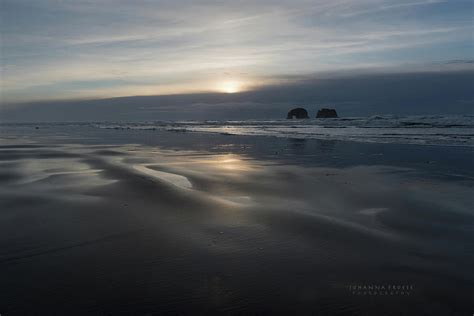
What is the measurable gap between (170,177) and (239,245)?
6.00 metres

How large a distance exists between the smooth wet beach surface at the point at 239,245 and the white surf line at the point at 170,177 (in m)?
0.17

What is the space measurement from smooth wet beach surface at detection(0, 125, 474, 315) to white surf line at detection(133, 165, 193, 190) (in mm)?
172

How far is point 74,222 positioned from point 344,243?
13.5 feet

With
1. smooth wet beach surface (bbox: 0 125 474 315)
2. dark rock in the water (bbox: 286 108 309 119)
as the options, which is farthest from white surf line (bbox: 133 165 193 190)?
dark rock in the water (bbox: 286 108 309 119)

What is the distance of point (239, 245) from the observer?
521 centimetres

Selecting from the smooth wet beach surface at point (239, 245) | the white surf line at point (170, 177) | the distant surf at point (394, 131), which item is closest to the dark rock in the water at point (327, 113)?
the distant surf at point (394, 131)

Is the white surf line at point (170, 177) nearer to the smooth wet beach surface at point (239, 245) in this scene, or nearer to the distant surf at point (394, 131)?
the smooth wet beach surface at point (239, 245)

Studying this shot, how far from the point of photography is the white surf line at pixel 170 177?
31.9 ft

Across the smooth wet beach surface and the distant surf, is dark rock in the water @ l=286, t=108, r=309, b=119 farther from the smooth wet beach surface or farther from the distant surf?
the smooth wet beach surface

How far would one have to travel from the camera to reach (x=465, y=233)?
564 centimetres

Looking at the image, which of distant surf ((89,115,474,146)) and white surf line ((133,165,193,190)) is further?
distant surf ((89,115,474,146))

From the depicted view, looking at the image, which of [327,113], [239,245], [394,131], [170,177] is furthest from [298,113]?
[239,245]

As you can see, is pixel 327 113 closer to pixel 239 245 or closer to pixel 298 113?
pixel 298 113

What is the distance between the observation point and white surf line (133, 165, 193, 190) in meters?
9.73
